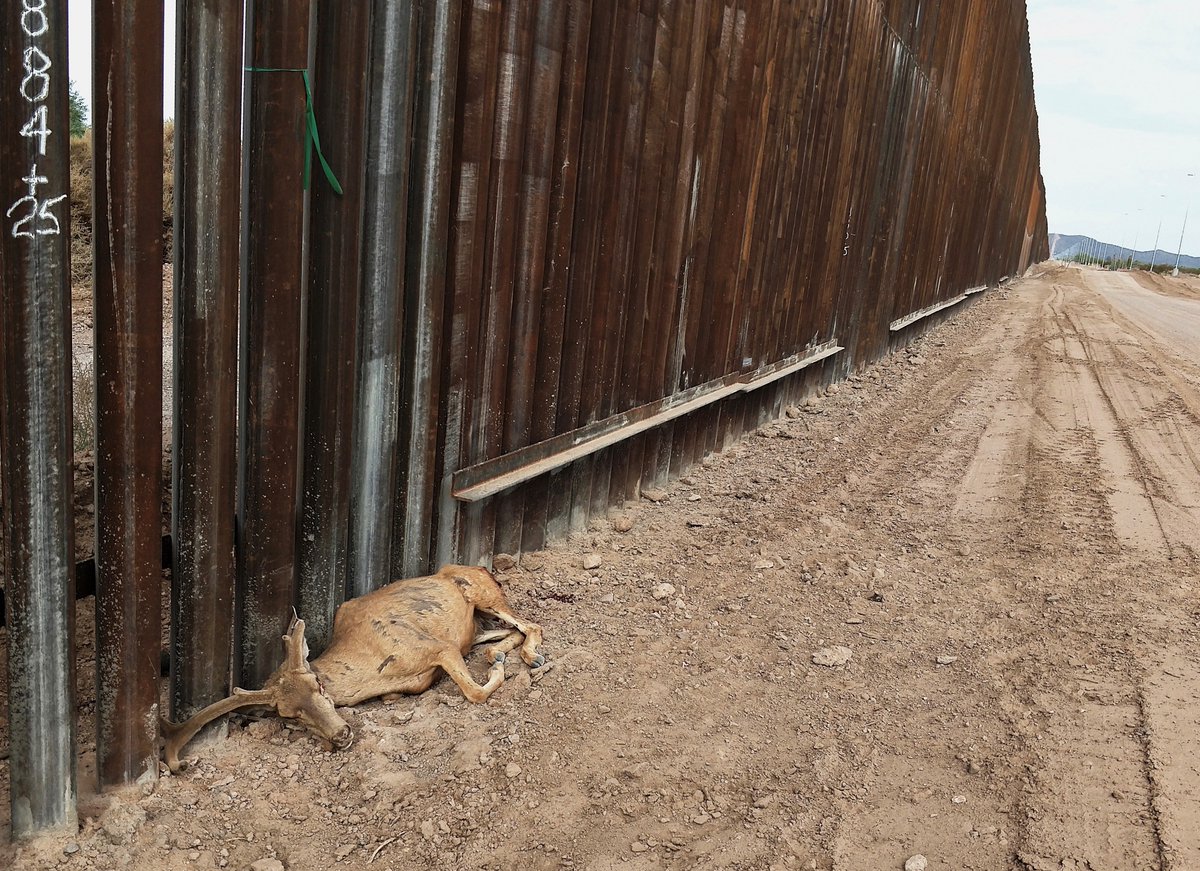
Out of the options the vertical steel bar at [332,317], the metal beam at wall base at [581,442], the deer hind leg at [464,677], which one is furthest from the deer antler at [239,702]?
the metal beam at wall base at [581,442]

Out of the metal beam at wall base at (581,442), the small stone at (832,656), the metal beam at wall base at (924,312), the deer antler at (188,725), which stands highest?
the metal beam at wall base at (924,312)

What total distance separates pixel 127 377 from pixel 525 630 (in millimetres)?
1718

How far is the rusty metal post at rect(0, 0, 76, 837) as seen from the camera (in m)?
2.01

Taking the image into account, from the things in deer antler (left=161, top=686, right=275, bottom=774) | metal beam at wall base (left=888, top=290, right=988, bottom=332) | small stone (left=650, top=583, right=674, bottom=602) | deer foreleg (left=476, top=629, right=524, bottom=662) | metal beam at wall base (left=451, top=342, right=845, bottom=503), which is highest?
metal beam at wall base (left=888, top=290, right=988, bottom=332)

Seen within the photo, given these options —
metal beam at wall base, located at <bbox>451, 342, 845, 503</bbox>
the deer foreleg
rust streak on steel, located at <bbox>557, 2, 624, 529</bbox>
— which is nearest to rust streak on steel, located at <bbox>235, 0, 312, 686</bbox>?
the deer foreleg

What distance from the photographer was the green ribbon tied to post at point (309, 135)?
2.61m

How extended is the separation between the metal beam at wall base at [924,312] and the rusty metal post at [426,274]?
1021 centimetres

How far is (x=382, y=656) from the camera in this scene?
3.04 m

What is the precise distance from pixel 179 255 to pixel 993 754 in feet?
8.84

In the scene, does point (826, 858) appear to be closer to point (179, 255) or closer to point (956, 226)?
point (179, 255)

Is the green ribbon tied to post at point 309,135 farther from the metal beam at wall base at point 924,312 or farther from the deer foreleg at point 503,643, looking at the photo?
the metal beam at wall base at point 924,312

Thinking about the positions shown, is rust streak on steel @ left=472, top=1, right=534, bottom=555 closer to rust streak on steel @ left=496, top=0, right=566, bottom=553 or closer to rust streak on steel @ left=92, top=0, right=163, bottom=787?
rust streak on steel @ left=496, top=0, right=566, bottom=553

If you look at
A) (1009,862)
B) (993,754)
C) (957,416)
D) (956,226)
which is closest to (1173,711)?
(993,754)

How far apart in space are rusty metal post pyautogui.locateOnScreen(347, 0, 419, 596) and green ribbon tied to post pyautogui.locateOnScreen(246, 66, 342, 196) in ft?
0.50
